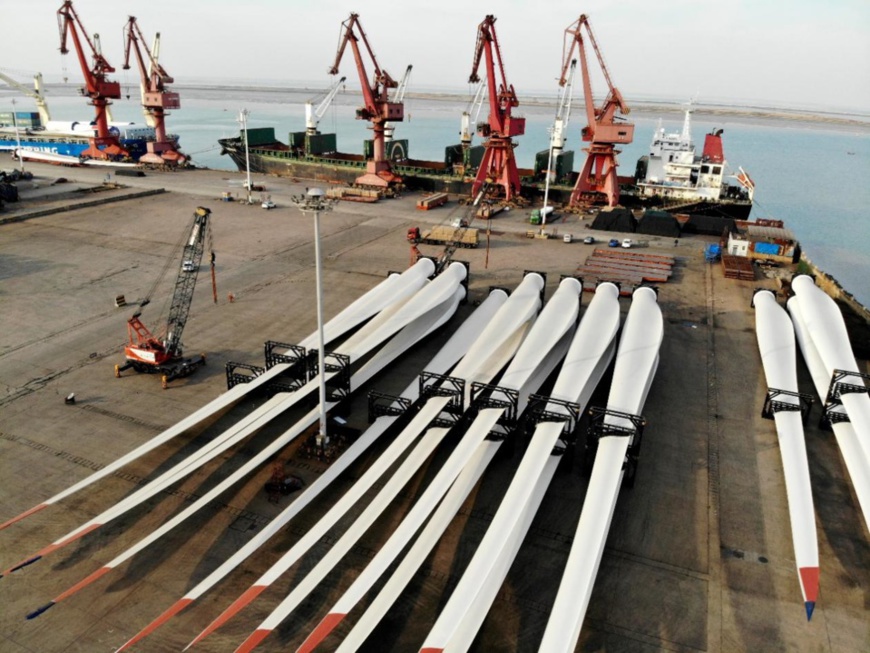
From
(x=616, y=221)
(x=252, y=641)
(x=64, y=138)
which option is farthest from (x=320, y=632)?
(x=64, y=138)

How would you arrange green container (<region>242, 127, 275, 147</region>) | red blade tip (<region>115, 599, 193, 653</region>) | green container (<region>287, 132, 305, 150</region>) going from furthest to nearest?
green container (<region>242, 127, 275, 147</region>)
green container (<region>287, 132, 305, 150</region>)
red blade tip (<region>115, 599, 193, 653</region>)

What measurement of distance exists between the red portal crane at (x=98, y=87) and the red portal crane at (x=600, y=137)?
2939 inches

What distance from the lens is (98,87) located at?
9700cm

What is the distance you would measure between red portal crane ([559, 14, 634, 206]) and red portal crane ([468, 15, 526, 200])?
7660 millimetres

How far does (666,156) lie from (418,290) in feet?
178

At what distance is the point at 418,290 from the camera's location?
118ft

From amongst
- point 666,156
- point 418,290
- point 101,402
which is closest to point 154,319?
point 101,402

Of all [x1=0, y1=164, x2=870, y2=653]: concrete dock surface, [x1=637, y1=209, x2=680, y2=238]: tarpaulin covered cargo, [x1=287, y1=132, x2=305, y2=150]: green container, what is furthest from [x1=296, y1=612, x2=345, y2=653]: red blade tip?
[x1=287, y1=132, x2=305, y2=150]: green container

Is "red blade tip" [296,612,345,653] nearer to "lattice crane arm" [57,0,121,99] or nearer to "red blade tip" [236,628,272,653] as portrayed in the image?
"red blade tip" [236,628,272,653]

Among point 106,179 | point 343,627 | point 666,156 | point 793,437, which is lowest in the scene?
point 343,627

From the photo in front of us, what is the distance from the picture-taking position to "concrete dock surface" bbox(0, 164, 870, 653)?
16.1 metres

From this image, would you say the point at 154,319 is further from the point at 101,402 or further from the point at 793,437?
the point at 793,437

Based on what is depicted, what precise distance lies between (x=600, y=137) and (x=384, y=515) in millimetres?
62127

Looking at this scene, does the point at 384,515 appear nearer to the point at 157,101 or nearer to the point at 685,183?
the point at 685,183
